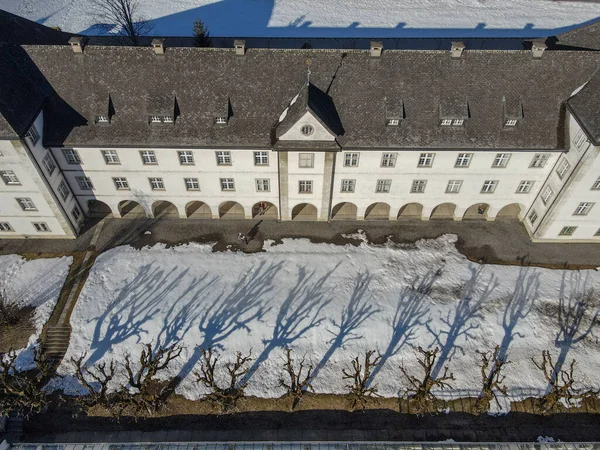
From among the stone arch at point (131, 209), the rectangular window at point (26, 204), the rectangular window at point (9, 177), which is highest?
the rectangular window at point (9, 177)

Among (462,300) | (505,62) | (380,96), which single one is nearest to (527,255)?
(462,300)

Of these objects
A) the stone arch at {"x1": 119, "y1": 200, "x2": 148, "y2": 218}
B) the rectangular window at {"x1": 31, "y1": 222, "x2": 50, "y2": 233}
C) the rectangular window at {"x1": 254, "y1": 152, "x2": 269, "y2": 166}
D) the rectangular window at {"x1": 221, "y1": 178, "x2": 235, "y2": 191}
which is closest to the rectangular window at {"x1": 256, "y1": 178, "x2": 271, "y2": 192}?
the rectangular window at {"x1": 254, "y1": 152, "x2": 269, "y2": 166}

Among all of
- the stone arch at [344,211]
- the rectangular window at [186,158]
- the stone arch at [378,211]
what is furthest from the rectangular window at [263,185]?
the stone arch at [378,211]

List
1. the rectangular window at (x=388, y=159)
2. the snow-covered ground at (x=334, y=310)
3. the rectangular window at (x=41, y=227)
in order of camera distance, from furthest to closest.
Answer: the rectangular window at (x=41, y=227) < the rectangular window at (x=388, y=159) < the snow-covered ground at (x=334, y=310)

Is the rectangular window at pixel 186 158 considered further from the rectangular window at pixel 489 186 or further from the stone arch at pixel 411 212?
the rectangular window at pixel 489 186

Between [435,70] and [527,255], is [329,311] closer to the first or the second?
[527,255]
